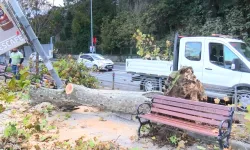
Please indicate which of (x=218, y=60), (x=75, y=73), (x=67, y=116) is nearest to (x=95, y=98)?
(x=67, y=116)

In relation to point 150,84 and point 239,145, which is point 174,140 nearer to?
point 239,145

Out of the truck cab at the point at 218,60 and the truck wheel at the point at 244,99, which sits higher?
the truck cab at the point at 218,60

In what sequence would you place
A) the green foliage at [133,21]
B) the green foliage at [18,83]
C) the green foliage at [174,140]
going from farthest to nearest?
the green foliage at [133,21], the green foliage at [174,140], the green foliage at [18,83]

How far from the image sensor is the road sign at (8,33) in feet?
→ 26.2

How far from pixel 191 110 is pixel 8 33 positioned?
5.60 meters

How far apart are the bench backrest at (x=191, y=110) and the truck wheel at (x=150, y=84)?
4.70 m

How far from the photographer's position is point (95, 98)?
746cm

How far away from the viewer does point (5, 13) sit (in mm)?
8016

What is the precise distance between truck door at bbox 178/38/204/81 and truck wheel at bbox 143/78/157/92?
1.45 meters

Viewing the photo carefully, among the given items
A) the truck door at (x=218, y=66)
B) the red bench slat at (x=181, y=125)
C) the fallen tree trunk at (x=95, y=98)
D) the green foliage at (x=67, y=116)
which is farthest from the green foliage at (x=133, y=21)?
the red bench slat at (x=181, y=125)

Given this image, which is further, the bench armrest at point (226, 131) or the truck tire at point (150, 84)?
the truck tire at point (150, 84)

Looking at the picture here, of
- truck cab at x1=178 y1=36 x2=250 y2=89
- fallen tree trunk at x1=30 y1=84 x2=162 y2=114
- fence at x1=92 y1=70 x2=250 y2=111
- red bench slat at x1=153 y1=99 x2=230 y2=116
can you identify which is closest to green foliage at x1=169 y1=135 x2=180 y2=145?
red bench slat at x1=153 y1=99 x2=230 y2=116

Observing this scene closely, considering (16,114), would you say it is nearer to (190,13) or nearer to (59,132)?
(59,132)

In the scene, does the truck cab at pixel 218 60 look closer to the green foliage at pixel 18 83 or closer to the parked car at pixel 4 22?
the parked car at pixel 4 22
